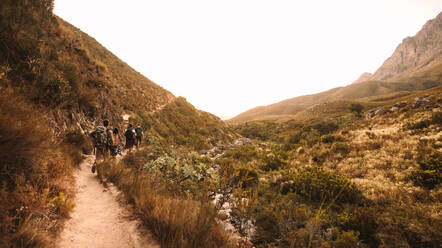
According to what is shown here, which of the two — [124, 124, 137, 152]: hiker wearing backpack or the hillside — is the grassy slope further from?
[124, 124, 137, 152]: hiker wearing backpack

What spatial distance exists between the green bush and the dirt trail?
981cm

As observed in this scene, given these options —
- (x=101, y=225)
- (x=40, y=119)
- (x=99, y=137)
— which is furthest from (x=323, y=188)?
(x=99, y=137)

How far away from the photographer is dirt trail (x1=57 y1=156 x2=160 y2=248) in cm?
291

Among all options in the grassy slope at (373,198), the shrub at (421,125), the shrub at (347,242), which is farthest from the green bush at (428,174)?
the shrub at (421,125)

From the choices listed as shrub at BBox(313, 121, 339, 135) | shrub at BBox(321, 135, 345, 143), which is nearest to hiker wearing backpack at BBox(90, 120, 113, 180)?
shrub at BBox(321, 135, 345, 143)

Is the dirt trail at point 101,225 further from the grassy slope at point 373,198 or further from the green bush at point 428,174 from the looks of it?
the green bush at point 428,174

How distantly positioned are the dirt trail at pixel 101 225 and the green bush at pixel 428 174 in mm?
9812

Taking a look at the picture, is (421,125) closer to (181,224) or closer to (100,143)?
(181,224)

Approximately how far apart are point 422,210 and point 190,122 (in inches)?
912

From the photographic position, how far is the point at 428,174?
665 centimetres

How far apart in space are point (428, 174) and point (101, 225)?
11139mm

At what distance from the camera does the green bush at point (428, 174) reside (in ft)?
21.1

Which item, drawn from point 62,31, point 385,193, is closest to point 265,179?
point 385,193

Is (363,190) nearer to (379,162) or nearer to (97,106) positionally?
(379,162)
